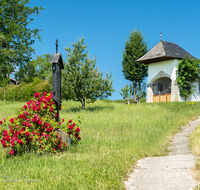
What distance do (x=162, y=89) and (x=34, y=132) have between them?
23359mm

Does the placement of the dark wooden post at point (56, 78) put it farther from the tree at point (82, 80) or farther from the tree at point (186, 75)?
the tree at point (186, 75)

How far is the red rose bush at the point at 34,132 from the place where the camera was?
21.2 feet

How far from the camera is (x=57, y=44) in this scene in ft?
27.6

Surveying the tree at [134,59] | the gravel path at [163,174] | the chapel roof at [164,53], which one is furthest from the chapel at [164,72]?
the gravel path at [163,174]

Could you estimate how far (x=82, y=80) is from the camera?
772 inches

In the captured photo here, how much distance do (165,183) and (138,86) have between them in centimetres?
3167

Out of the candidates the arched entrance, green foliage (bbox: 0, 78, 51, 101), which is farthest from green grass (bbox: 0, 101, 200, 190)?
green foliage (bbox: 0, 78, 51, 101)

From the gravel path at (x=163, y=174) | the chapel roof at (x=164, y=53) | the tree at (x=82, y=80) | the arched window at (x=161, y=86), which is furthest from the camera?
the arched window at (x=161, y=86)

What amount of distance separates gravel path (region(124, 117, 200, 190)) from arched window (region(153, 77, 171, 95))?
2037cm

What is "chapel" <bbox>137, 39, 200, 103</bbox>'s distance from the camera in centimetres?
2538

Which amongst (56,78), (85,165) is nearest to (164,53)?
(56,78)

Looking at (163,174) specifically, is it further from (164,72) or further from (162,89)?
(162,89)

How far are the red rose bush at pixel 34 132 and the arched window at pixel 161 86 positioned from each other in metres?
22.1

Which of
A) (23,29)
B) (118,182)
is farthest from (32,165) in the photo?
(23,29)
